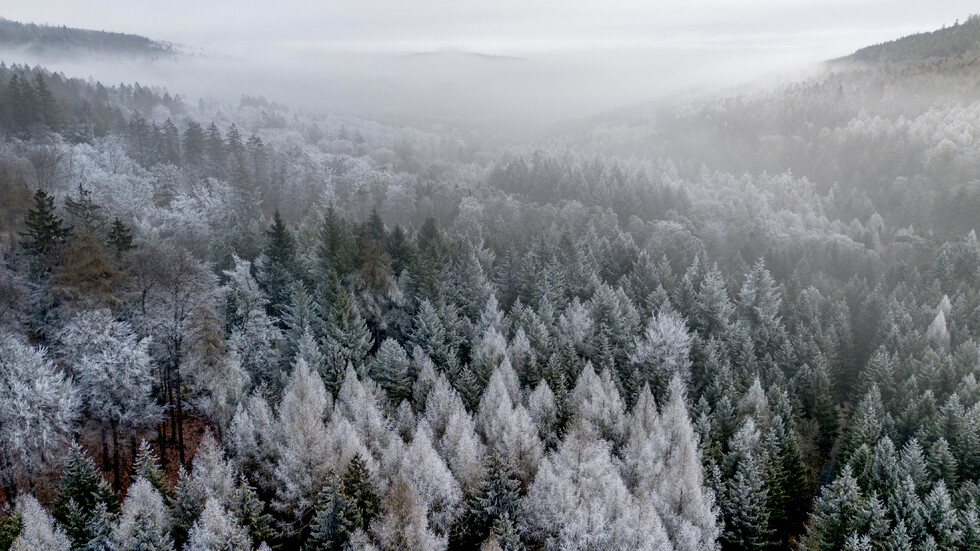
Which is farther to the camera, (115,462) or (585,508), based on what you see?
(115,462)

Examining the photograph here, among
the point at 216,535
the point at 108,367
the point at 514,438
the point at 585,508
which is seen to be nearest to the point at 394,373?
the point at 514,438

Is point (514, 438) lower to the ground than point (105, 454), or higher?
higher

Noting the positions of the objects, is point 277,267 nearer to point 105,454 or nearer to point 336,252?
point 336,252

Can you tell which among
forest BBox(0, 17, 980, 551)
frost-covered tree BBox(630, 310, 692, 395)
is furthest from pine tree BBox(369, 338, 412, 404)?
frost-covered tree BBox(630, 310, 692, 395)

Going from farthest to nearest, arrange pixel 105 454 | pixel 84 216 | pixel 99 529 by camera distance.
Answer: pixel 84 216 → pixel 105 454 → pixel 99 529

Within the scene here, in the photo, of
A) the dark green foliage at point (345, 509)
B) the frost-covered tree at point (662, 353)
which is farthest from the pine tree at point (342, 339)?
the frost-covered tree at point (662, 353)

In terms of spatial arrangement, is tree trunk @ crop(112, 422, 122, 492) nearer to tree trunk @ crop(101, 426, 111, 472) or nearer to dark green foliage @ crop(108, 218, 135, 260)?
tree trunk @ crop(101, 426, 111, 472)
